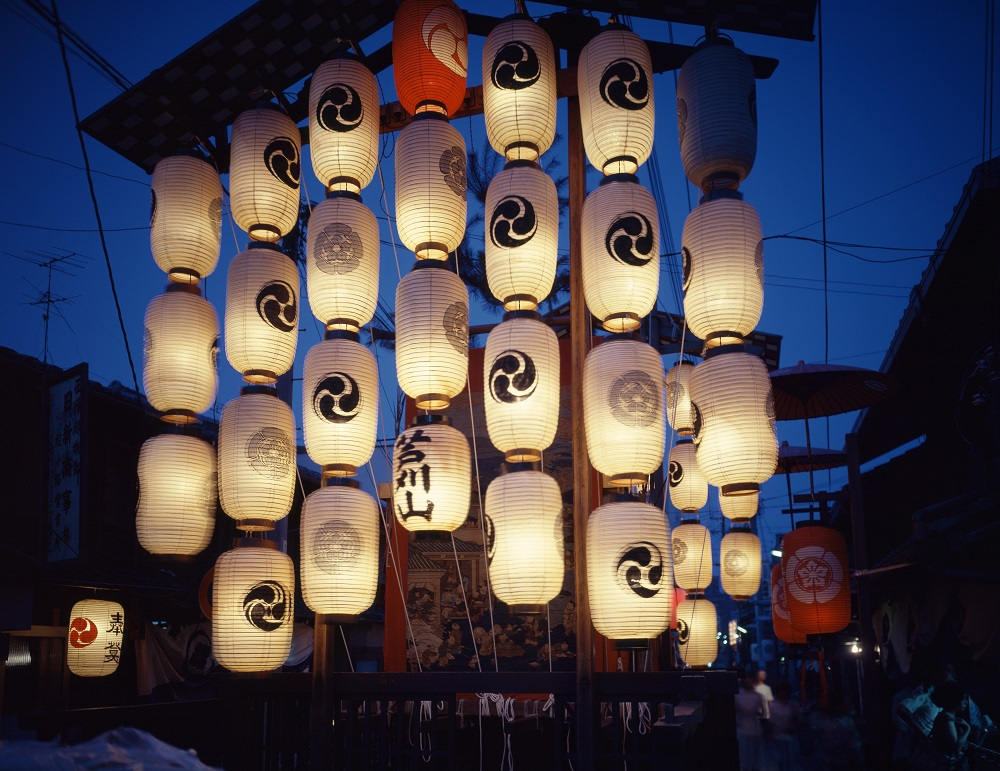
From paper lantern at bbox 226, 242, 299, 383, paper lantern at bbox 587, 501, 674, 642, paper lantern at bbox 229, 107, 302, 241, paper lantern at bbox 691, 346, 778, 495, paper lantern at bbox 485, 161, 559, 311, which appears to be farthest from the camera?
paper lantern at bbox 229, 107, 302, 241

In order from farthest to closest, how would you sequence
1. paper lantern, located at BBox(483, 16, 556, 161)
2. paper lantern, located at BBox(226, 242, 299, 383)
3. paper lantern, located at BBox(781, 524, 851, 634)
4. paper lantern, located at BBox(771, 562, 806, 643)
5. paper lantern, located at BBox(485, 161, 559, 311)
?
paper lantern, located at BBox(771, 562, 806, 643), paper lantern, located at BBox(781, 524, 851, 634), paper lantern, located at BBox(226, 242, 299, 383), paper lantern, located at BBox(483, 16, 556, 161), paper lantern, located at BBox(485, 161, 559, 311)

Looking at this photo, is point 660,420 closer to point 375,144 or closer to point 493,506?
point 493,506

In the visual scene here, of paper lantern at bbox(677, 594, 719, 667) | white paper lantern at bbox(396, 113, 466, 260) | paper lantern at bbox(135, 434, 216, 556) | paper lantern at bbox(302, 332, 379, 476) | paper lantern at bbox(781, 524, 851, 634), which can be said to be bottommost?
paper lantern at bbox(677, 594, 719, 667)

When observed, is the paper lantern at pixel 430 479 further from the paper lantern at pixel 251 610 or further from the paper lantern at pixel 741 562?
the paper lantern at pixel 741 562

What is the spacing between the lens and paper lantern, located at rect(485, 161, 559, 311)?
6.30 m

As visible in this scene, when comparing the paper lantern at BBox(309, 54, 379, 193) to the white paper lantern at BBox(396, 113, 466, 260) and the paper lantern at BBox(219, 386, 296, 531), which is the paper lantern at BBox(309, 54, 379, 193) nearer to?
the white paper lantern at BBox(396, 113, 466, 260)

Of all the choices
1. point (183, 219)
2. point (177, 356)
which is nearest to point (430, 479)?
point (177, 356)

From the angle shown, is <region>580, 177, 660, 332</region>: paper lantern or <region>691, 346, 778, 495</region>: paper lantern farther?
<region>580, 177, 660, 332</region>: paper lantern

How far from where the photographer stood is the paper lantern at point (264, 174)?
7.29 metres

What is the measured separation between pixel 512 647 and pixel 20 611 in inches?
296

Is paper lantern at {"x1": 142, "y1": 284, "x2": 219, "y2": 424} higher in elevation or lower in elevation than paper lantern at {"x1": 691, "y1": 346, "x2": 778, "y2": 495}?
higher

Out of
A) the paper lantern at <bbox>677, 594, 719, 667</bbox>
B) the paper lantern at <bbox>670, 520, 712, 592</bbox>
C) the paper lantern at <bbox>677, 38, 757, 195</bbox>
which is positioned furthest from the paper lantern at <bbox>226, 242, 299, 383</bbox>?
the paper lantern at <bbox>677, 594, 719, 667</bbox>

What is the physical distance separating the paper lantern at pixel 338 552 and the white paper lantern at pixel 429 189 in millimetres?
2102

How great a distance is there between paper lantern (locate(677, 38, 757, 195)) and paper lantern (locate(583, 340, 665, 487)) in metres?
1.51
